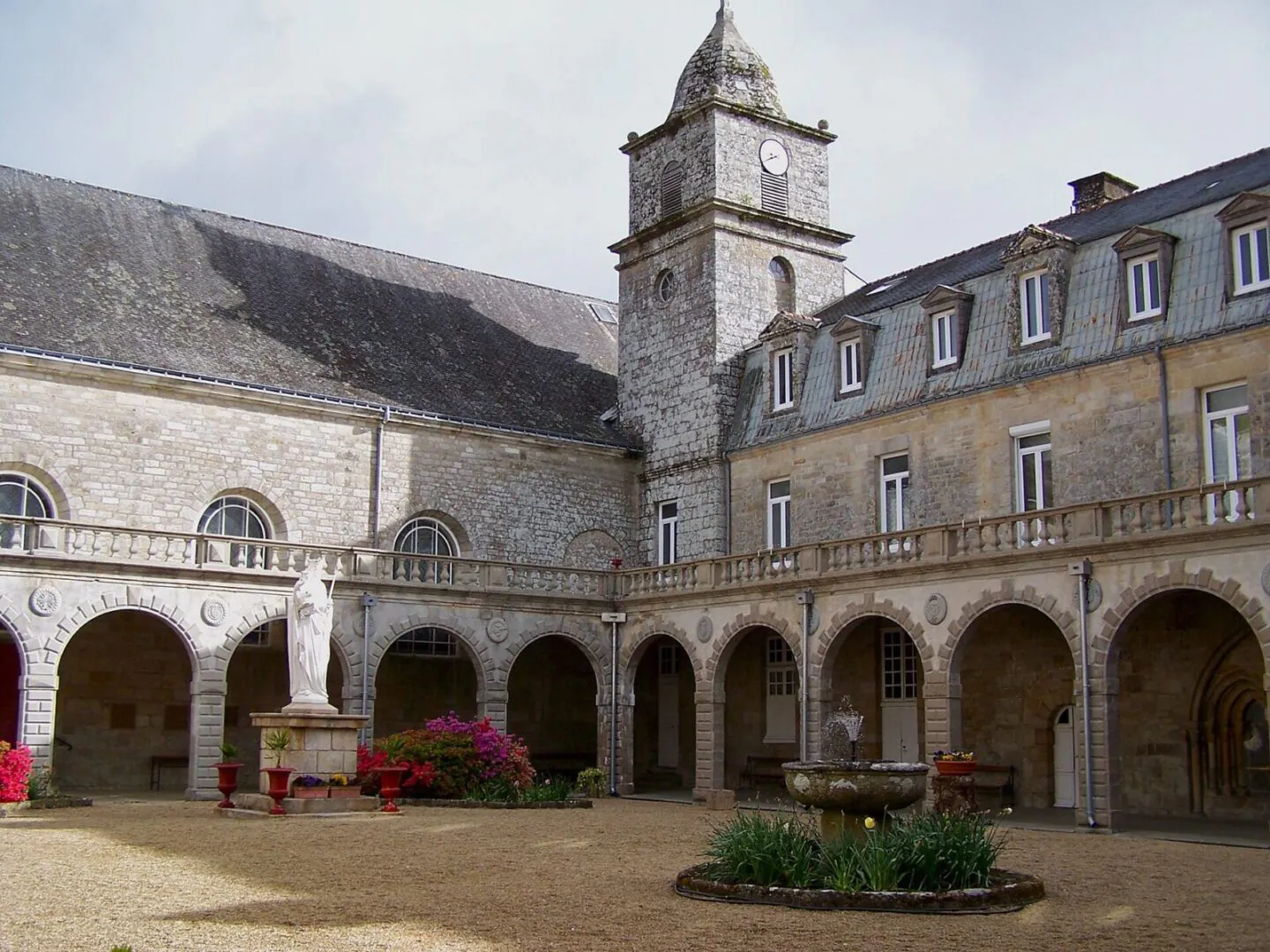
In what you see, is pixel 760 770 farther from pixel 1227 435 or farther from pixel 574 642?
pixel 1227 435

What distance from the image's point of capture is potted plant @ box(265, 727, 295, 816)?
58.7ft

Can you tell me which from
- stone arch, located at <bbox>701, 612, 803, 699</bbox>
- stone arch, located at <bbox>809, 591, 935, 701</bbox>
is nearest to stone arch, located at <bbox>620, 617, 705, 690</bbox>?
stone arch, located at <bbox>701, 612, 803, 699</bbox>

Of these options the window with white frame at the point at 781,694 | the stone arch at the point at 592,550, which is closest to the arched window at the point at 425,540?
the stone arch at the point at 592,550

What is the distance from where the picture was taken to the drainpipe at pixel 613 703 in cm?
2598

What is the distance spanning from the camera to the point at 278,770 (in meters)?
18.0

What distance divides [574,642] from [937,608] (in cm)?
812

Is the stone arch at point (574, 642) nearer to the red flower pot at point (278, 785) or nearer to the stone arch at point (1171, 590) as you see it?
the red flower pot at point (278, 785)

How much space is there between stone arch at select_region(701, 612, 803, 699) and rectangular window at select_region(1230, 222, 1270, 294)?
28.0ft

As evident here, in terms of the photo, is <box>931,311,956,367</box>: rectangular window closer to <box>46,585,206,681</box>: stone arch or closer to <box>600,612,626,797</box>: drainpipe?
<box>600,612,626,797</box>: drainpipe

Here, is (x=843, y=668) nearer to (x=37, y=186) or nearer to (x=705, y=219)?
(x=705, y=219)

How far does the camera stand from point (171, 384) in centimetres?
2431

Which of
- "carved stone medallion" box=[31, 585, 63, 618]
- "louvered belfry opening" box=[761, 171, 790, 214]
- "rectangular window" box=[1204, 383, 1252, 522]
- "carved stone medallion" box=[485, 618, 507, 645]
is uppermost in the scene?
"louvered belfry opening" box=[761, 171, 790, 214]

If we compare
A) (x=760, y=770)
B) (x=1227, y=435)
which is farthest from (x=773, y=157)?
(x=1227, y=435)

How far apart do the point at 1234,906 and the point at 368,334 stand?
69.7ft
